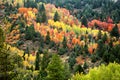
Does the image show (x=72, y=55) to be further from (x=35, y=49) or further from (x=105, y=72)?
(x=105, y=72)

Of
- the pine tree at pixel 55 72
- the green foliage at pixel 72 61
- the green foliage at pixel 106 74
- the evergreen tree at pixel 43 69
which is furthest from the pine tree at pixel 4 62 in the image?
the green foliage at pixel 72 61

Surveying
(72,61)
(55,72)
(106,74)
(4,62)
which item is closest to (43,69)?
(106,74)

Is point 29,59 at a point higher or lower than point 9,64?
lower

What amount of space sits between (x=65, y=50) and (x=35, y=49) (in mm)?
20443

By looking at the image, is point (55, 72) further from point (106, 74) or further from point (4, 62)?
point (4, 62)

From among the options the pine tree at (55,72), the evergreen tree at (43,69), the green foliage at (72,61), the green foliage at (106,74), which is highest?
the pine tree at (55,72)

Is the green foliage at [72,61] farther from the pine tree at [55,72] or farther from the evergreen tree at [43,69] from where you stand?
the pine tree at [55,72]

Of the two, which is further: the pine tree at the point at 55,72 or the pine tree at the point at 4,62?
the pine tree at the point at 55,72

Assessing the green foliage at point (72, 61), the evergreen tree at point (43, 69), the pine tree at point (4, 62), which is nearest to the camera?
the pine tree at point (4, 62)

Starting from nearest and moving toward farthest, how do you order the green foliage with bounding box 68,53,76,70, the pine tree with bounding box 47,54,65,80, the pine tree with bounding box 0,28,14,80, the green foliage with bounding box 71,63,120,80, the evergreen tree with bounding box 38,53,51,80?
the pine tree with bounding box 0,28,14,80, the pine tree with bounding box 47,54,65,80, the green foliage with bounding box 71,63,120,80, the evergreen tree with bounding box 38,53,51,80, the green foliage with bounding box 68,53,76,70

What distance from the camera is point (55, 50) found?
19300 centimetres

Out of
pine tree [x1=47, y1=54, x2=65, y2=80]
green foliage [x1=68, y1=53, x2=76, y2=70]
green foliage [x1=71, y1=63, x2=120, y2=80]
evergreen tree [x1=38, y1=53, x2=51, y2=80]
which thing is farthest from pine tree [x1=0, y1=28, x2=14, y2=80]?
green foliage [x1=68, y1=53, x2=76, y2=70]

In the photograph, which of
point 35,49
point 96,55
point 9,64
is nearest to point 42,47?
point 35,49

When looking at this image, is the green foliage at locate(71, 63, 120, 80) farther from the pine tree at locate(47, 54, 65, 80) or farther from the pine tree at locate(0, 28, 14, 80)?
the pine tree at locate(0, 28, 14, 80)
